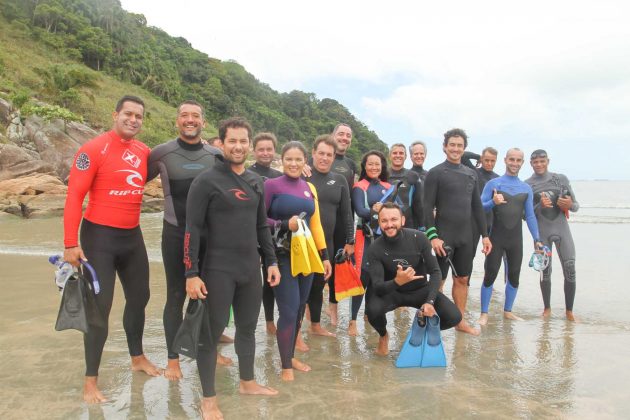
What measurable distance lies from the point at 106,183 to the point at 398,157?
10.6 ft

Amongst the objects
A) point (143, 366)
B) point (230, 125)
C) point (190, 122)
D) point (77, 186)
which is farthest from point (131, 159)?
point (143, 366)

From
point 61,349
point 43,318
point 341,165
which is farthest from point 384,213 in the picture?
point 43,318

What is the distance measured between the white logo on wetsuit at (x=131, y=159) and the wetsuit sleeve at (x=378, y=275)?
2.06m

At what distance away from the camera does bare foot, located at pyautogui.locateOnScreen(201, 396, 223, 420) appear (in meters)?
2.63

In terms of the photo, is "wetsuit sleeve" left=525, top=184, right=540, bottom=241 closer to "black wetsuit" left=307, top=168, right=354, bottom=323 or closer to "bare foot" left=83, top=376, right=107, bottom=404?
"black wetsuit" left=307, top=168, right=354, bottom=323

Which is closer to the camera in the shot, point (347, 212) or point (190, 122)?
point (190, 122)

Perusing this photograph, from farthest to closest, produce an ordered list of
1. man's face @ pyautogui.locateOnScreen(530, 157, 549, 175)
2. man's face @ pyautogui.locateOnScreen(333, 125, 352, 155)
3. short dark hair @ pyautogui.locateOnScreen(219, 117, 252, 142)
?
man's face @ pyautogui.locateOnScreen(530, 157, 549, 175)
man's face @ pyautogui.locateOnScreen(333, 125, 352, 155)
short dark hair @ pyautogui.locateOnScreen(219, 117, 252, 142)

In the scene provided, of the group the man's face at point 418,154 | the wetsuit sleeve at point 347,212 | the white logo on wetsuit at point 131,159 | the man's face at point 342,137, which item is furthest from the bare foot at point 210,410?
the man's face at point 418,154

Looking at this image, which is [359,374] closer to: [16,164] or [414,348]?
[414,348]

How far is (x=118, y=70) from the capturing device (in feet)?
134

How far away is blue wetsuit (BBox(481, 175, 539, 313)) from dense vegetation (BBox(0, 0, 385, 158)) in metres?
25.2

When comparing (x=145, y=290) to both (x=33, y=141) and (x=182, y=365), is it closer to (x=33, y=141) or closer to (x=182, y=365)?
(x=182, y=365)

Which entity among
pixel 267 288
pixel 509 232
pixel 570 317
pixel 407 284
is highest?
pixel 509 232

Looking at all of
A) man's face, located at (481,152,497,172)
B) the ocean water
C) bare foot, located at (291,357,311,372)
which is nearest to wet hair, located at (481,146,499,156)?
man's face, located at (481,152,497,172)
